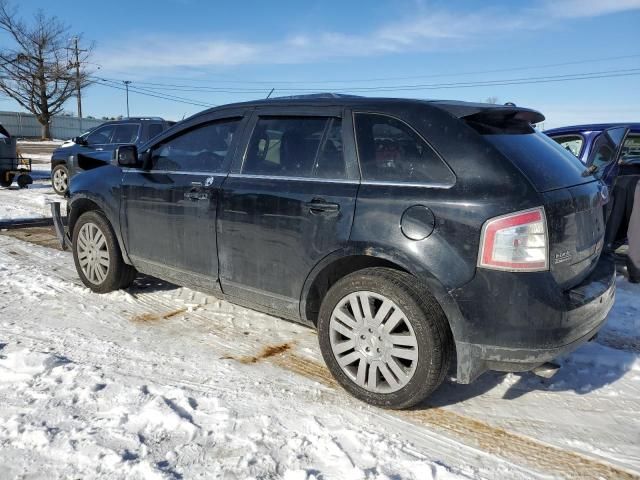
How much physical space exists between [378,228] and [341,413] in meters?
1.04

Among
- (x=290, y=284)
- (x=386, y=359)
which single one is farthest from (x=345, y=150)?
(x=386, y=359)

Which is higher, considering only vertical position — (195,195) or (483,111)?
(483,111)

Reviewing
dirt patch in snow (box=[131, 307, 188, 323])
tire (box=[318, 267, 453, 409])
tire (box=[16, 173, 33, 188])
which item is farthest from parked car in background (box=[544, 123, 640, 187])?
tire (box=[16, 173, 33, 188])

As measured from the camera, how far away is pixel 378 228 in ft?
8.87

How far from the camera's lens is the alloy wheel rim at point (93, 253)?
4.54 m

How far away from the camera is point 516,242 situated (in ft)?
7.82

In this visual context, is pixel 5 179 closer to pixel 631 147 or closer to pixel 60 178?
pixel 60 178

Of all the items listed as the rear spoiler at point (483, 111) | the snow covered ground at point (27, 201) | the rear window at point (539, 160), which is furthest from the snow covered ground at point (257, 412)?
the snow covered ground at point (27, 201)

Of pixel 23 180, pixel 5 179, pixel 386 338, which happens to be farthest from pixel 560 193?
pixel 5 179

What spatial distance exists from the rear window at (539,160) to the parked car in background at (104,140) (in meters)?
9.10

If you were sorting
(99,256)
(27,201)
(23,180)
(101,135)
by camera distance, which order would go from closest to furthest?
(99,256)
(27,201)
(101,135)
(23,180)

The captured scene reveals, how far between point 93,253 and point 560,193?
3.94 meters

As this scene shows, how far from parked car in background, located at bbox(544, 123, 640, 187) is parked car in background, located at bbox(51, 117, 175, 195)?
7.75 meters

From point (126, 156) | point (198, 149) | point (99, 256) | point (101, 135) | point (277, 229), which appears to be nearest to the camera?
point (277, 229)
